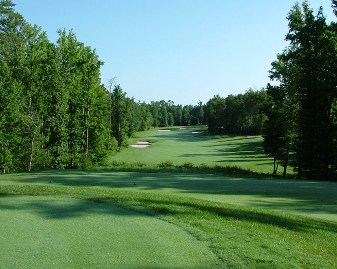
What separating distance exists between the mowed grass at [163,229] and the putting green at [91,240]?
2 centimetres

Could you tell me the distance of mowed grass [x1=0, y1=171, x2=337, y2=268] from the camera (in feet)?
20.2

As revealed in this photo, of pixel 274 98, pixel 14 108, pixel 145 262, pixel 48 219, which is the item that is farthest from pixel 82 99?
pixel 145 262

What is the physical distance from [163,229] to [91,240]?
1.68m

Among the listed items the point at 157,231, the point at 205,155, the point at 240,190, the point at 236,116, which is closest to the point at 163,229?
the point at 157,231

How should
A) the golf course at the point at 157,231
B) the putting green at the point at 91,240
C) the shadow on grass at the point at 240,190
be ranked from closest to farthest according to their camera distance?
the putting green at the point at 91,240
the golf course at the point at 157,231
the shadow on grass at the point at 240,190

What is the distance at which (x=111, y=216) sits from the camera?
906 cm

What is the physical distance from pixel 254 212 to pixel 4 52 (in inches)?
1313

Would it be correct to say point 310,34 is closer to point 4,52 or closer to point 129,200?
point 129,200

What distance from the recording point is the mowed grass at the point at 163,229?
20.2ft

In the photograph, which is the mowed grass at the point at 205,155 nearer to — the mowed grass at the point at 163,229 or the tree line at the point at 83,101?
the tree line at the point at 83,101

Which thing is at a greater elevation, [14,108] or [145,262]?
[14,108]

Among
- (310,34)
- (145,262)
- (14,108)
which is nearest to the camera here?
(145,262)

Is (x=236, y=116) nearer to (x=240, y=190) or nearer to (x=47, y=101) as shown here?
(x=47, y=101)

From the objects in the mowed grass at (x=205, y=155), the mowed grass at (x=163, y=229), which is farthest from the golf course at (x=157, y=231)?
the mowed grass at (x=205, y=155)
